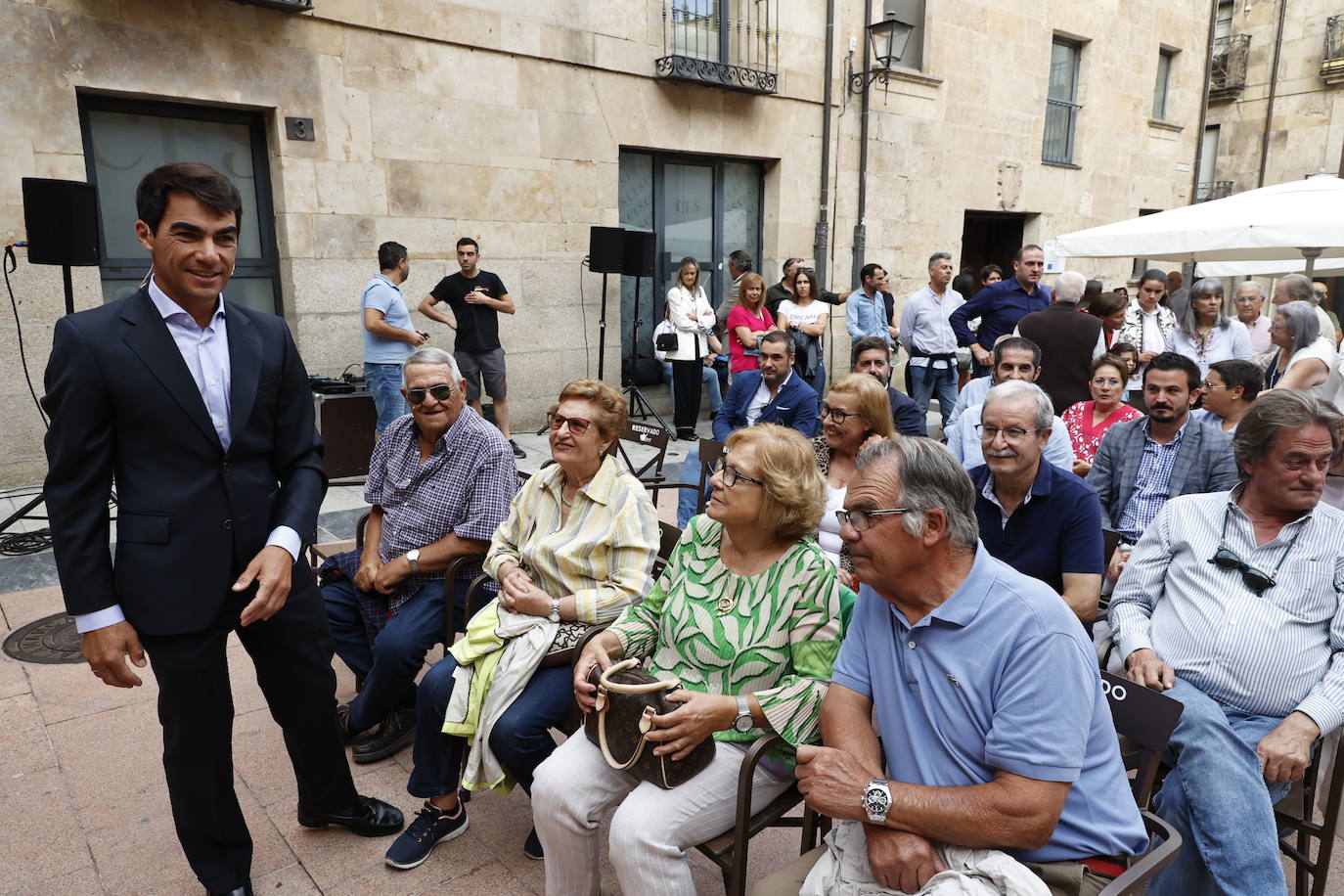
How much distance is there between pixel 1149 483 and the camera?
366 cm

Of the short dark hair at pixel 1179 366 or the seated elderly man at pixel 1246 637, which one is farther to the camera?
the short dark hair at pixel 1179 366

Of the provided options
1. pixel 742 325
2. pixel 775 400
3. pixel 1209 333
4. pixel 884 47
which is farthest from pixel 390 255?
pixel 884 47

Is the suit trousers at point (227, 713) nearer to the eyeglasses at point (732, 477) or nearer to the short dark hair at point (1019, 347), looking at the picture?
the eyeglasses at point (732, 477)

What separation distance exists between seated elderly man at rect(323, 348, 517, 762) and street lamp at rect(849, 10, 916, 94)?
9028mm

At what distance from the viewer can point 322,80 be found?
24.1 ft

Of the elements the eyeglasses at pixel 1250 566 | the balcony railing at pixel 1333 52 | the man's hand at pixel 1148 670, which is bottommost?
the man's hand at pixel 1148 670

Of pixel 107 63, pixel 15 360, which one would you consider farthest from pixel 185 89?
pixel 15 360

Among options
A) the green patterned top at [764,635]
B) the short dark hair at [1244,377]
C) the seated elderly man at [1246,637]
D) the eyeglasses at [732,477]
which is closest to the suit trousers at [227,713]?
the green patterned top at [764,635]

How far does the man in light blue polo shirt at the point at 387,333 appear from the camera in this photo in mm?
6941

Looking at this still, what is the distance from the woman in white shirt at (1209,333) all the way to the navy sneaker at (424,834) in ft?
20.7

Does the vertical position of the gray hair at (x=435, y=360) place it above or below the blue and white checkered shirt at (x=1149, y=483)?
above

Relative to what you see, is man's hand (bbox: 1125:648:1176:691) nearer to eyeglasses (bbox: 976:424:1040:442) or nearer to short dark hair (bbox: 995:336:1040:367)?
eyeglasses (bbox: 976:424:1040:442)

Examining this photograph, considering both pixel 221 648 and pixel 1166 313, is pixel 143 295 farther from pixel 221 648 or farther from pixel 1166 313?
pixel 1166 313

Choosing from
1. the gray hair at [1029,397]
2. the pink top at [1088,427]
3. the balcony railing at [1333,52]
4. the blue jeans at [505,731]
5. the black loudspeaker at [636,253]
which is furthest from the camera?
the balcony railing at [1333,52]
